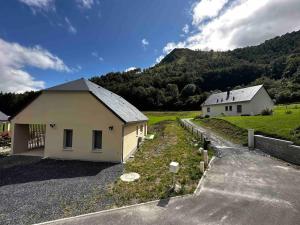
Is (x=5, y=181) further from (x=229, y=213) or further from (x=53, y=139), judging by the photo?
(x=229, y=213)

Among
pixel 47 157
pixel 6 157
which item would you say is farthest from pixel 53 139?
pixel 6 157

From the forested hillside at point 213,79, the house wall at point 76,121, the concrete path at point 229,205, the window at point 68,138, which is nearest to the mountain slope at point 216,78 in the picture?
the forested hillside at point 213,79

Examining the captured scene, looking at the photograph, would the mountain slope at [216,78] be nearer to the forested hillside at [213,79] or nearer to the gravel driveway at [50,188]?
the forested hillside at [213,79]

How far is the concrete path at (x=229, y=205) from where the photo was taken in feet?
20.9

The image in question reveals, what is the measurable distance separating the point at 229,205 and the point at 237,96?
40.8 metres

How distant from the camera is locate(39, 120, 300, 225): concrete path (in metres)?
6.36

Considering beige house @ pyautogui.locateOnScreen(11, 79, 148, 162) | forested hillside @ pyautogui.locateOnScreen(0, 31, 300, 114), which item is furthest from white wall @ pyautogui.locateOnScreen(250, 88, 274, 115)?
beige house @ pyautogui.locateOnScreen(11, 79, 148, 162)

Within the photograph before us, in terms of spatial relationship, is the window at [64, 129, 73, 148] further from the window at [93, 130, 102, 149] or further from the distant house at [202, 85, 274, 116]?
the distant house at [202, 85, 274, 116]

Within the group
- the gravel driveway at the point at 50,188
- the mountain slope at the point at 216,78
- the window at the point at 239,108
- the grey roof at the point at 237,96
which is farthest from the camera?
the mountain slope at the point at 216,78

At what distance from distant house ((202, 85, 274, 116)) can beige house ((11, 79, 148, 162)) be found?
32069 millimetres

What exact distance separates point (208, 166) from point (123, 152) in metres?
5.66

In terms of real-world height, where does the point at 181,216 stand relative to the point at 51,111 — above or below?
below

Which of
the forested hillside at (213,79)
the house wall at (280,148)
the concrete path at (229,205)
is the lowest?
the concrete path at (229,205)

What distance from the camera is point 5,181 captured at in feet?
31.6
